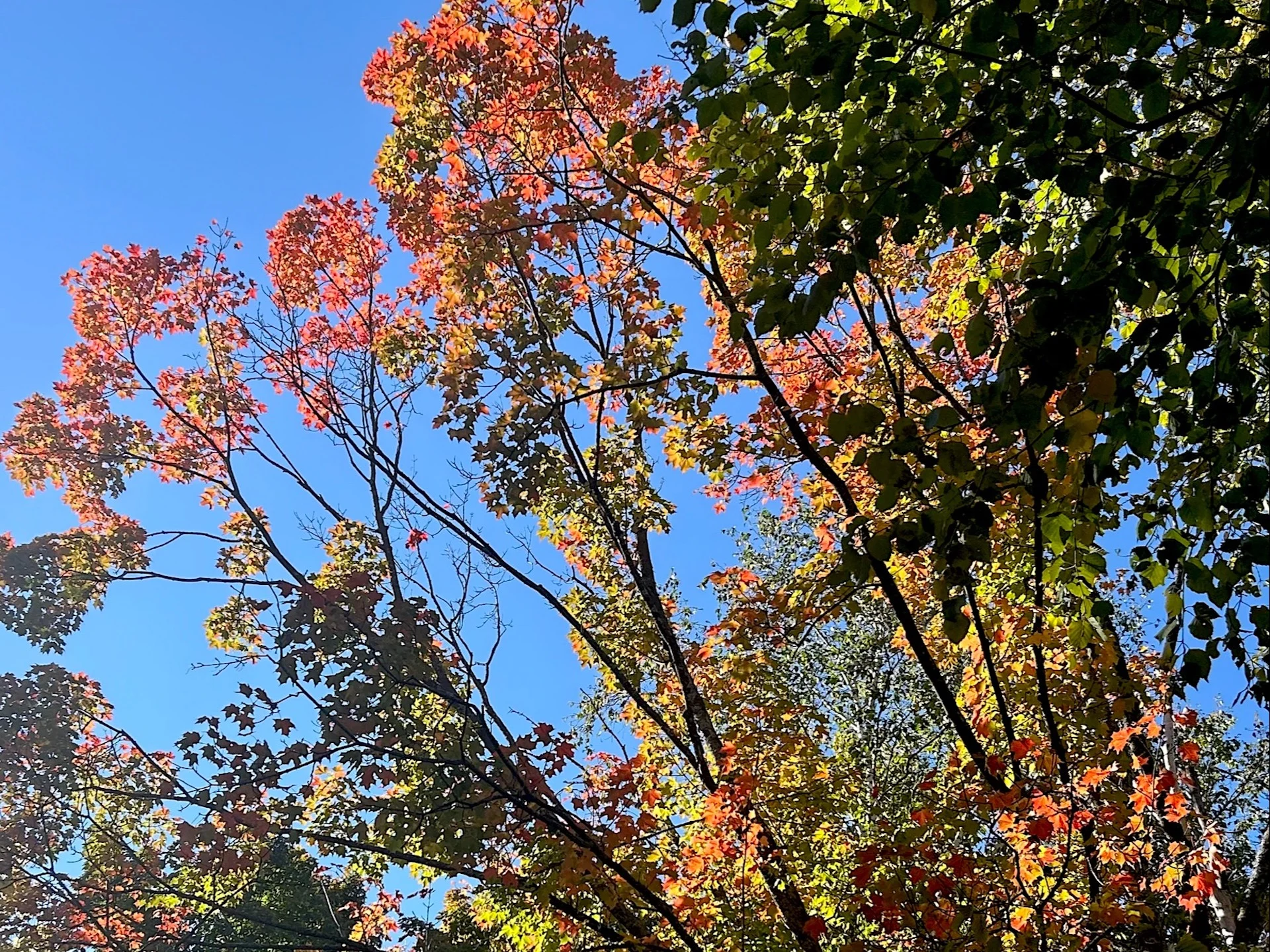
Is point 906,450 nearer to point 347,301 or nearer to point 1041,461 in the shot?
point 1041,461

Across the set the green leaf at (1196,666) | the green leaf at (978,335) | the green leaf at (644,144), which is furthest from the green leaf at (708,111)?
the green leaf at (1196,666)

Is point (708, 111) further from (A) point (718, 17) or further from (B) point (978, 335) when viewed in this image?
(B) point (978, 335)

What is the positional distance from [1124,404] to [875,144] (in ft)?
2.68

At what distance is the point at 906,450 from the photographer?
5.56 ft

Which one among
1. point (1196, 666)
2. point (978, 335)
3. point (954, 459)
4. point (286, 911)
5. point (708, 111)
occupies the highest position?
point (286, 911)

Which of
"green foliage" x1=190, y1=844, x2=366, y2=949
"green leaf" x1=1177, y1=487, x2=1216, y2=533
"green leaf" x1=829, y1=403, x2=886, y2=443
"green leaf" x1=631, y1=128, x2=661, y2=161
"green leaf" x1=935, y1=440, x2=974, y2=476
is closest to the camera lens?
"green leaf" x1=829, y1=403, x2=886, y2=443

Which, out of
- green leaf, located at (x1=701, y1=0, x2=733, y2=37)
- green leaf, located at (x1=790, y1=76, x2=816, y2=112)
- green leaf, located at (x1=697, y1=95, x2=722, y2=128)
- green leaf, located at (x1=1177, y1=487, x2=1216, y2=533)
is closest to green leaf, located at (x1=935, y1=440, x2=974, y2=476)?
green leaf, located at (x1=1177, y1=487, x2=1216, y2=533)

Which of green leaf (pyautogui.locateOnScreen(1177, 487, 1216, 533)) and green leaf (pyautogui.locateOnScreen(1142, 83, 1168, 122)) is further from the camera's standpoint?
green leaf (pyautogui.locateOnScreen(1177, 487, 1216, 533))

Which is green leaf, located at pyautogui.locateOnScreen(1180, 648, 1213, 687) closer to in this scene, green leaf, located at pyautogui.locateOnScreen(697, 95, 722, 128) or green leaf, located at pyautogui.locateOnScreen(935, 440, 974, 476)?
green leaf, located at pyautogui.locateOnScreen(935, 440, 974, 476)

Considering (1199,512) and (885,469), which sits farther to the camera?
(1199,512)

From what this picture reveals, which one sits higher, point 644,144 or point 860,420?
point 644,144

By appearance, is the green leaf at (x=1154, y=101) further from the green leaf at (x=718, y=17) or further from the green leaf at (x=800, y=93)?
the green leaf at (x=718, y=17)

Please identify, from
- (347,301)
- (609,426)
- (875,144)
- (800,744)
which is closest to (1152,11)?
(875,144)

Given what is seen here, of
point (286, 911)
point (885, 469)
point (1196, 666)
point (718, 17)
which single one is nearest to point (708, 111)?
point (718, 17)
